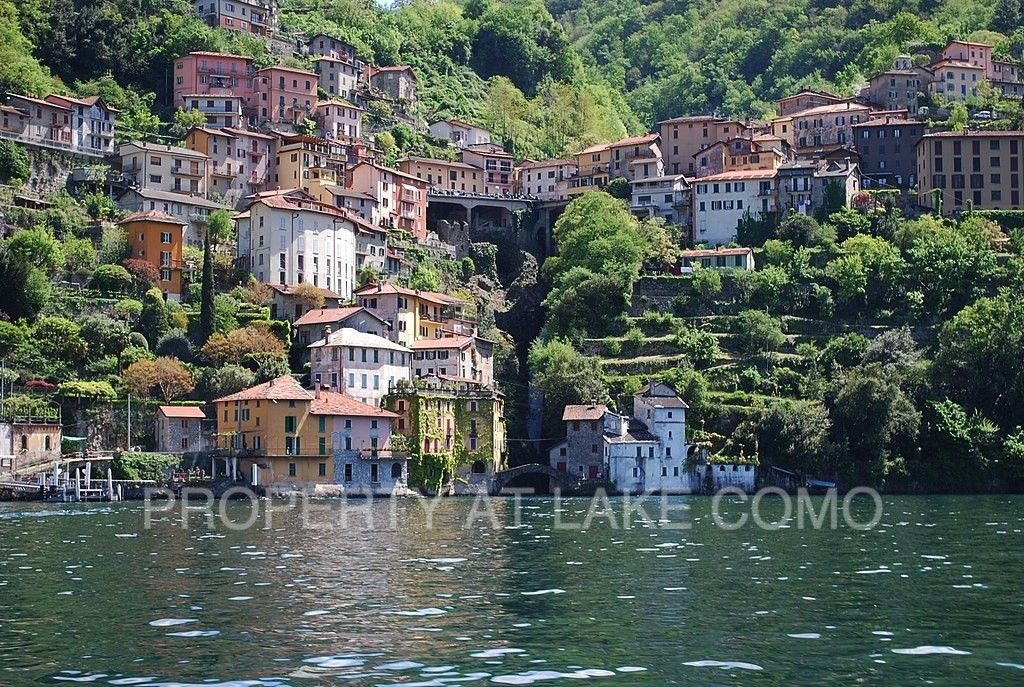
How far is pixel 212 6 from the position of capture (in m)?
153

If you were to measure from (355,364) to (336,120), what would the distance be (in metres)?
46.6

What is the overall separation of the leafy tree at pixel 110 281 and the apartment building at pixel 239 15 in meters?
55.2

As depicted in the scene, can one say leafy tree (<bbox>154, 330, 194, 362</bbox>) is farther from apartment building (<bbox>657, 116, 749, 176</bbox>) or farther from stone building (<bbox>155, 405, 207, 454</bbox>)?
apartment building (<bbox>657, 116, 749, 176</bbox>)

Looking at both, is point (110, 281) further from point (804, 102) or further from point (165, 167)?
point (804, 102)

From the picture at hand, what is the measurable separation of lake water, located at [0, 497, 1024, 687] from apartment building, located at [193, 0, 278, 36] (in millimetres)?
100575

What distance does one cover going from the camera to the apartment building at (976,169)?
126 metres

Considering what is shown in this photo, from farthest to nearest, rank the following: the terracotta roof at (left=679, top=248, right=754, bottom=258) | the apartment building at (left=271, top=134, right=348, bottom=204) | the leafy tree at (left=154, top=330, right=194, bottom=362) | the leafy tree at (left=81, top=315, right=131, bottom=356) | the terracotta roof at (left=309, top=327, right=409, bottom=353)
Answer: the apartment building at (left=271, top=134, right=348, bottom=204), the terracotta roof at (left=679, top=248, right=754, bottom=258), the terracotta roof at (left=309, top=327, right=409, bottom=353), the leafy tree at (left=154, top=330, right=194, bottom=362), the leafy tree at (left=81, top=315, right=131, bottom=356)

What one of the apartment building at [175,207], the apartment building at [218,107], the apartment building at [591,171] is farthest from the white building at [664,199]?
the apartment building at [175,207]

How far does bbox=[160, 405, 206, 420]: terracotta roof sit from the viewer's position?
304 ft

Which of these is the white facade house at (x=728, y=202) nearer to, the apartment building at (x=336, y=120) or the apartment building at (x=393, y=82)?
the apartment building at (x=336, y=120)

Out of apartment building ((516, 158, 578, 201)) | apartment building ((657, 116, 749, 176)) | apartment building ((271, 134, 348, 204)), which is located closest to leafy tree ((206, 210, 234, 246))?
apartment building ((271, 134, 348, 204))

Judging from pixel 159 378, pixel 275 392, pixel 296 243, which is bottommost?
pixel 275 392

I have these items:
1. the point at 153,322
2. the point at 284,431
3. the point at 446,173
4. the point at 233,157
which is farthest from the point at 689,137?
the point at 284,431

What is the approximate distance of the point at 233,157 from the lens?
412ft
